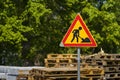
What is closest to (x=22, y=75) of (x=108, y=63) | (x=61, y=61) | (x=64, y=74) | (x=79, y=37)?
(x=61, y=61)

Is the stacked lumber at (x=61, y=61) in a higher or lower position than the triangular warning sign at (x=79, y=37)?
lower

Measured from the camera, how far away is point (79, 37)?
8.70 metres

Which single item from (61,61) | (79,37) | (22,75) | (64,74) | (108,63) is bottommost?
(22,75)

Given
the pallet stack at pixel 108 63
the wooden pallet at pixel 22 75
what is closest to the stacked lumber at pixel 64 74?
the wooden pallet at pixel 22 75

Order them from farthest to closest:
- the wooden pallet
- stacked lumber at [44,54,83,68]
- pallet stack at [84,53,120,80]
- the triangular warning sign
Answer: stacked lumber at [44,54,83,68], pallet stack at [84,53,120,80], the wooden pallet, the triangular warning sign

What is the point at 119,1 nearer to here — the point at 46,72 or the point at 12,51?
the point at 12,51

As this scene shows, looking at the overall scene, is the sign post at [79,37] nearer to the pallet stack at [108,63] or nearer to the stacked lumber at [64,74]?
the stacked lumber at [64,74]

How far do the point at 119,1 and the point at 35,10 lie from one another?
8.11 meters

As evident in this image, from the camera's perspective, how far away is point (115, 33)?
33.8m

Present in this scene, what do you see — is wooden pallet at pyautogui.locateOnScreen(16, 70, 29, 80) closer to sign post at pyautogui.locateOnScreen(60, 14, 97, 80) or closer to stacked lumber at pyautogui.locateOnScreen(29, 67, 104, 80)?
stacked lumber at pyautogui.locateOnScreen(29, 67, 104, 80)

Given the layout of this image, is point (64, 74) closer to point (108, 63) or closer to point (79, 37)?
point (108, 63)

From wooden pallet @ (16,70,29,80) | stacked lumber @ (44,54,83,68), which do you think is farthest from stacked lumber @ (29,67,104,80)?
stacked lumber @ (44,54,83,68)

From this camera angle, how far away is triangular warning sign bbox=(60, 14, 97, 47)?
8672 mm

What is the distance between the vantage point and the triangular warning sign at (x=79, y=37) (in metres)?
8.67
